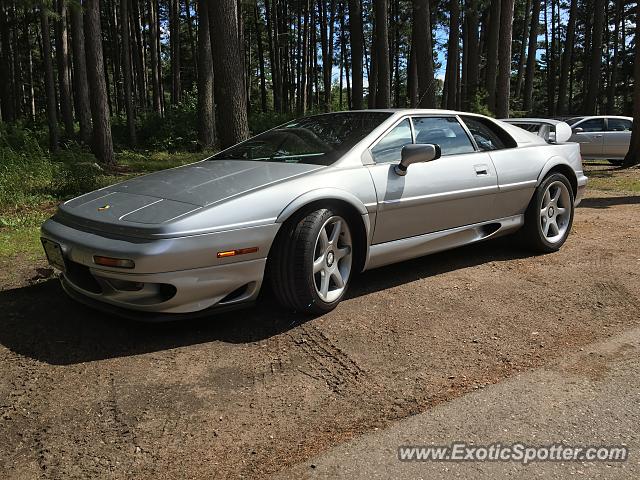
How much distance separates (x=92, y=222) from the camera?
11.1ft

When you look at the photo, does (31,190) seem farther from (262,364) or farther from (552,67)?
(552,67)

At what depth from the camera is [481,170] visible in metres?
4.67

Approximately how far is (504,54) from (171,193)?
15770 mm

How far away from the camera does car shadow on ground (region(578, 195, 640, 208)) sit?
26.5 feet

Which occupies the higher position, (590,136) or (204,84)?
(204,84)

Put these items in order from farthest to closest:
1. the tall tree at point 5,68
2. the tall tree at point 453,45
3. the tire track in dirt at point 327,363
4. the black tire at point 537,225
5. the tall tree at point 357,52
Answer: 1. the tall tree at point 5,68
2. the tall tree at point 453,45
3. the tall tree at point 357,52
4. the black tire at point 537,225
5. the tire track in dirt at point 327,363

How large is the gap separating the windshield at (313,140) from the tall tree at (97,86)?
30.9ft

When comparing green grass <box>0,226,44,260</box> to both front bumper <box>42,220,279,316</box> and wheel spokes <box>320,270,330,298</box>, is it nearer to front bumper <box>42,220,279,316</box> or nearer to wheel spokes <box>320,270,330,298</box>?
front bumper <box>42,220,279,316</box>

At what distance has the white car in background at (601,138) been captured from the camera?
15672 millimetres

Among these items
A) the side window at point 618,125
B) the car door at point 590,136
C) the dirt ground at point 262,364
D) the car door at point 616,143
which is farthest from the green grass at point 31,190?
the side window at point 618,125

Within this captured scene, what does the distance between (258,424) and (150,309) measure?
105 centimetres

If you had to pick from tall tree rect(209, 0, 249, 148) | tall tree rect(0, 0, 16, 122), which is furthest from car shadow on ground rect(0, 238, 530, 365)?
tall tree rect(0, 0, 16, 122)

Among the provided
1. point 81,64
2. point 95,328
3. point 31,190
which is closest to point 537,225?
point 95,328

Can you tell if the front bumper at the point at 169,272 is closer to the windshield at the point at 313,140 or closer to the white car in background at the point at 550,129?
the windshield at the point at 313,140
